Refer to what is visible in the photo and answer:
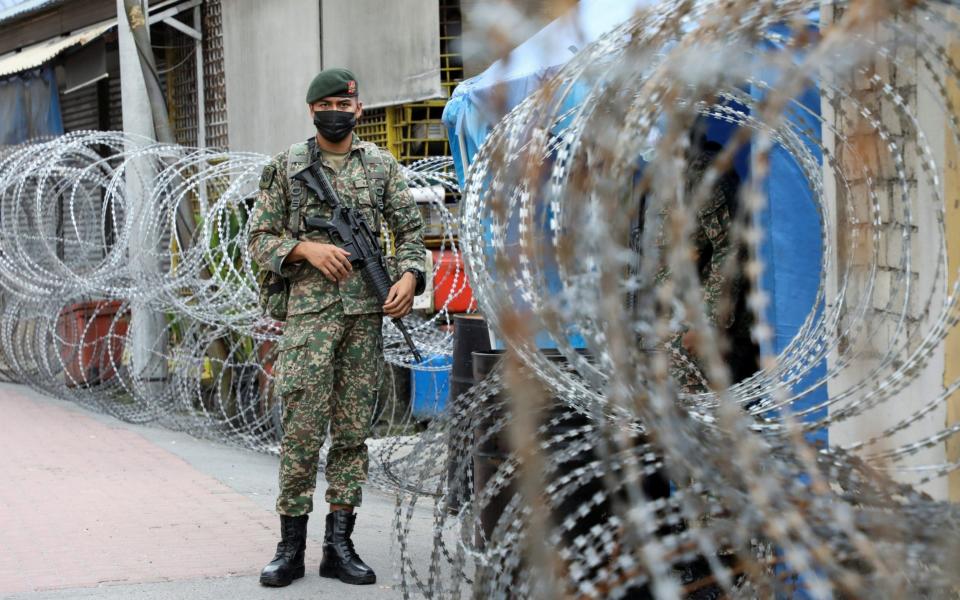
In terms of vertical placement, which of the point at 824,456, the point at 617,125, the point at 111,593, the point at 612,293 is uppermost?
the point at 617,125

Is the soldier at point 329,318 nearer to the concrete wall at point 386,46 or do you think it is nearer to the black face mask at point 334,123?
the black face mask at point 334,123

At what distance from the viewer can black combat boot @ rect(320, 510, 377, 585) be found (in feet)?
17.6

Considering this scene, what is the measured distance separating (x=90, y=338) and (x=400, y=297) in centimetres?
839

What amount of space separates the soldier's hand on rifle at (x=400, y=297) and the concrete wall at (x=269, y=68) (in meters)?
6.89

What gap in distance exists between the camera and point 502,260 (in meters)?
2.77

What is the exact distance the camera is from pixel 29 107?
54.1 feet

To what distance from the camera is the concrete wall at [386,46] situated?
10664 millimetres

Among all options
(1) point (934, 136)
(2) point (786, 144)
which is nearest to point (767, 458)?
(1) point (934, 136)

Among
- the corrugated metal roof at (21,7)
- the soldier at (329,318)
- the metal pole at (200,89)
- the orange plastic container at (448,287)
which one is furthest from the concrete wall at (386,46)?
the corrugated metal roof at (21,7)

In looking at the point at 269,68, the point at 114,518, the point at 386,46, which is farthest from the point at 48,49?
the point at 114,518

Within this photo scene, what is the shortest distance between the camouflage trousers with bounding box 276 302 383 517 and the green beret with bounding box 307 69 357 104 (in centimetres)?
88

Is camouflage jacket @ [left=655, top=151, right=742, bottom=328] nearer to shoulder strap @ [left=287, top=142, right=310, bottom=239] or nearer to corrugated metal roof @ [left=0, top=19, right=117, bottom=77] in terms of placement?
shoulder strap @ [left=287, top=142, right=310, bottom=239]

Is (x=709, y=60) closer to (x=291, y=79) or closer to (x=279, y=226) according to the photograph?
(x=279, y=226)

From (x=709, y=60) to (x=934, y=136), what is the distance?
5.50 feet
